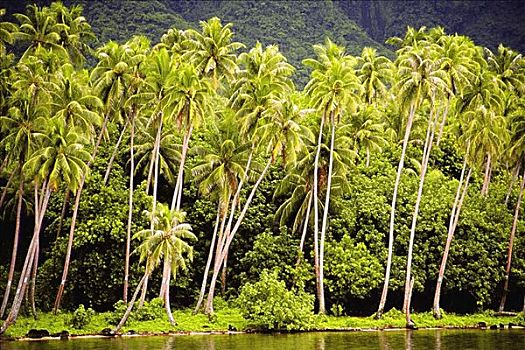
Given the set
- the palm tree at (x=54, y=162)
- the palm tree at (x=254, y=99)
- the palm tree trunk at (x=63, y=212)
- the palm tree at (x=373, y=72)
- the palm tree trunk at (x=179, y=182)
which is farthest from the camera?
the palm tree at (x=373, y=72)

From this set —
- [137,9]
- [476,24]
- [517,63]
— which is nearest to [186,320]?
[517,63]

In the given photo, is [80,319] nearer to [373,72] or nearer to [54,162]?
[54,162]

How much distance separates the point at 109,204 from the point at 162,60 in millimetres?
11188

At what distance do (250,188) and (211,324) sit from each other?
41.8 feet

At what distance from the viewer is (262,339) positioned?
36.5m

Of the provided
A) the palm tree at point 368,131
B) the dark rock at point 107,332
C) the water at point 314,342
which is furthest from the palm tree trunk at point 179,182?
the palm tree at point 368,131

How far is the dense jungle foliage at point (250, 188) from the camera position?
42.9 meters

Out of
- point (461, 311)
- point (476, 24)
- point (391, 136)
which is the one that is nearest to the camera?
point (461, 311)

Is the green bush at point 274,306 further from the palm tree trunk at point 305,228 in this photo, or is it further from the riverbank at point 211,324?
the palm tree trunk at point 305,228

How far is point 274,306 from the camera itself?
40.8 metres

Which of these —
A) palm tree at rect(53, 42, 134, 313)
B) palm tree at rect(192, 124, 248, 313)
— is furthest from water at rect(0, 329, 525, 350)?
palm tree at rect(53, 42, 134, 313)

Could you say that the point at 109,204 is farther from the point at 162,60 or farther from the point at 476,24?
the point at 476,24

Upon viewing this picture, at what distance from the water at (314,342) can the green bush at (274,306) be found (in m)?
1.74

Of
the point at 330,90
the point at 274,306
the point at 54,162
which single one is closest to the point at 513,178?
the point at 330,90
